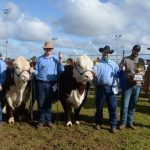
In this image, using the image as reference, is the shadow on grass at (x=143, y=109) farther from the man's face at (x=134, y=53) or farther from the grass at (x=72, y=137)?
the man's face at (x=134, y=53)

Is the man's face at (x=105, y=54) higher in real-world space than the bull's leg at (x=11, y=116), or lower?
higher

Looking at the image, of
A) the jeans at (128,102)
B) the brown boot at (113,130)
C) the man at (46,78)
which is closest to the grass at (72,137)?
the brown boot at (113,130)

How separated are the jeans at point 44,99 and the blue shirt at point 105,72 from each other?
1.30 metres

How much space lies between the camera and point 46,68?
9.03 meters

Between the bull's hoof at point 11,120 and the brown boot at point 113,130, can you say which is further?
the bull's hoof at point 11,120

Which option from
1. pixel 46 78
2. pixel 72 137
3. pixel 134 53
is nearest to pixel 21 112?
pixel 46 78

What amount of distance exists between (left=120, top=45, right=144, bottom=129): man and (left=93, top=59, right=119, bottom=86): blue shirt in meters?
0.33

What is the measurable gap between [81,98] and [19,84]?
1.61 m

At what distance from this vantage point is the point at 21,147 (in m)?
7.56

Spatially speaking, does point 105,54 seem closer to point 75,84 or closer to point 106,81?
point 106,81

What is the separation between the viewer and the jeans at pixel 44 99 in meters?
9.19

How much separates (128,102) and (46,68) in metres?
2.18

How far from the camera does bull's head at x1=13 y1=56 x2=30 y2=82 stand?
9016 mm

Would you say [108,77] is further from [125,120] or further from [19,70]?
[19,70]
